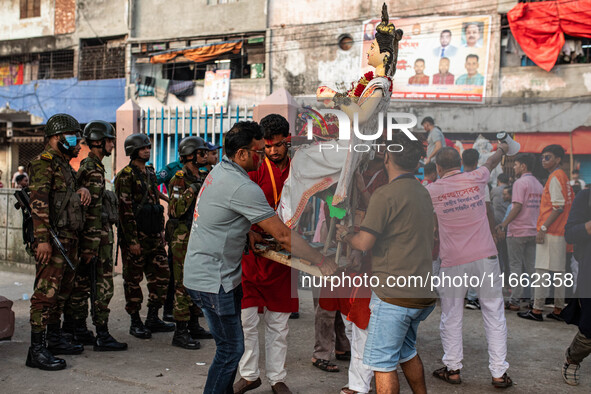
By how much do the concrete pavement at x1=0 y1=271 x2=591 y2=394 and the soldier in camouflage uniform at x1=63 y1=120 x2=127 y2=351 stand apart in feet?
0.89

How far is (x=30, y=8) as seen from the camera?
2305 cm

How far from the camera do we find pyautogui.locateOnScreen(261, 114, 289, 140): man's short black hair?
13.7 ft

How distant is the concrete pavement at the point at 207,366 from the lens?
4328 millimetres

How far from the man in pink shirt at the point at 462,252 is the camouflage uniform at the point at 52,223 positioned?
9.92ft

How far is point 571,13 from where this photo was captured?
50.2ft

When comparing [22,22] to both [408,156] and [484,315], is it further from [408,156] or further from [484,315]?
[408,156]

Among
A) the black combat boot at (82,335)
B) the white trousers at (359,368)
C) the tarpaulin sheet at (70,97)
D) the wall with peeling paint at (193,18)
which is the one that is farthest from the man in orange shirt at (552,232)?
the tarpaulin sheet at (70,97)

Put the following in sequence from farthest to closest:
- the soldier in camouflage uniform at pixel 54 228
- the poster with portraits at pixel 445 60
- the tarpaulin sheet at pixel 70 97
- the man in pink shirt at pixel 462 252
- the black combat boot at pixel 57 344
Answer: the tarpaulin sheet at pixel 70 97, the poster with portraits at pixel 445 60, the black combat boot at pixel 57 344, the soldier in camouflage uniform at pixel 54 228, the man in pink shirt at pixel 462 252

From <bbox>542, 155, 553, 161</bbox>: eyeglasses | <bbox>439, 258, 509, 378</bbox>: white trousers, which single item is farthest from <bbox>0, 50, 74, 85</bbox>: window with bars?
<bbox>439, 258, 509, 378</bbox>: white trousers

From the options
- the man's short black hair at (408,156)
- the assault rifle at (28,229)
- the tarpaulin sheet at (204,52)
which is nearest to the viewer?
the man's short black hair at (408,156)

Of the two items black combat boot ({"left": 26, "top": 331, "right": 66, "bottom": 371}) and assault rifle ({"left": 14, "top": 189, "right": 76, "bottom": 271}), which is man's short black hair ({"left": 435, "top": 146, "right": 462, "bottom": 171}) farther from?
black combat boot ({"left": 26, "top": 331, "right": 66, "bottom": 371})

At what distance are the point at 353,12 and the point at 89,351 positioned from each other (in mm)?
14837

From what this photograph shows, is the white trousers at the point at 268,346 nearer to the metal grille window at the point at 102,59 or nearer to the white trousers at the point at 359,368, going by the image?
the white trousers at the point at 359,368

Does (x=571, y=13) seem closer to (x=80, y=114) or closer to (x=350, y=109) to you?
(x=350, y=109)
